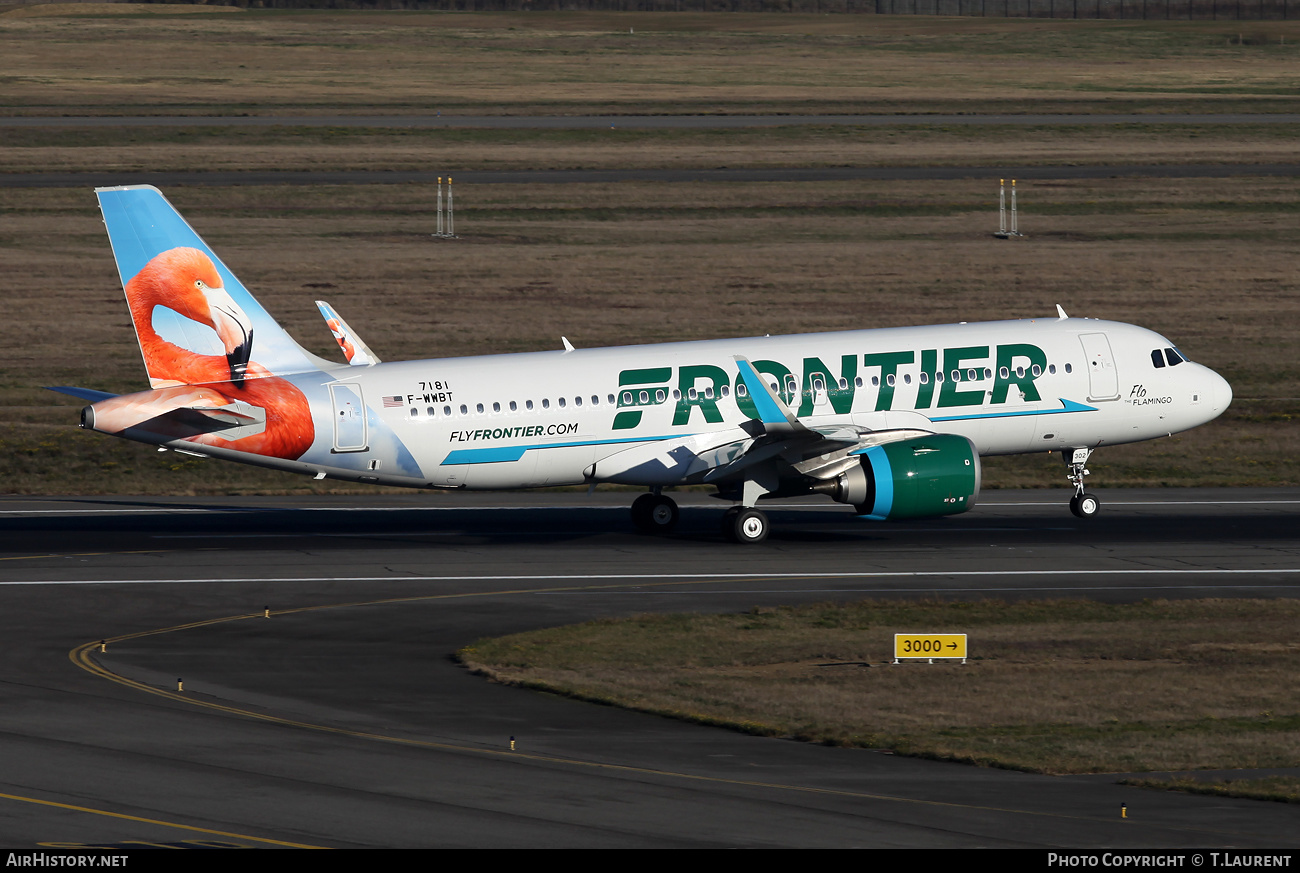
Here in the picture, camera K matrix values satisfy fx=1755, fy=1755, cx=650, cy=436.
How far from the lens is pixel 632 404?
40500 millimetres

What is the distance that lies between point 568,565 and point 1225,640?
14.2m

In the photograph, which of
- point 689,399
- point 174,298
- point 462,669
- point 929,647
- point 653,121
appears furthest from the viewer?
point 653,121

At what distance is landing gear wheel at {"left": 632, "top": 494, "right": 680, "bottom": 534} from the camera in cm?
4294

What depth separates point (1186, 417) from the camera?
44.6 m

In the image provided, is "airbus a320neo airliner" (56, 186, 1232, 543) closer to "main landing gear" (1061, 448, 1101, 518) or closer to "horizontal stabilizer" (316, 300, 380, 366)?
"horizontal stabilizer" (316, 300, 380, 366)

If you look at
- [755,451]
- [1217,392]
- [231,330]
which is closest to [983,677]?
[755,451]

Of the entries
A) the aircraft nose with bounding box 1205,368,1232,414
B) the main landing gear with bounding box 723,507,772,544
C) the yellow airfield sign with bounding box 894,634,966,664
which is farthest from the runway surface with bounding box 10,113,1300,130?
the yellow airfield sign with bounding box 894,634,966,664

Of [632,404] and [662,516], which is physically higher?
[632,404]

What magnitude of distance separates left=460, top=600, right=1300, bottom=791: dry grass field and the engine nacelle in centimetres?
528

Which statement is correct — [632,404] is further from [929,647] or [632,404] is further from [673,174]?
[673,174]

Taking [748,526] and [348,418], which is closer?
[348,418]


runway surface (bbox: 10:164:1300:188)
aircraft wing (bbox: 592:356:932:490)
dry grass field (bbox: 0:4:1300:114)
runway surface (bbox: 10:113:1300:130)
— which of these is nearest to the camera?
aircraft wing (bbox: 592:356:932:490)

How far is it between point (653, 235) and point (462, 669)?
56.9 m
